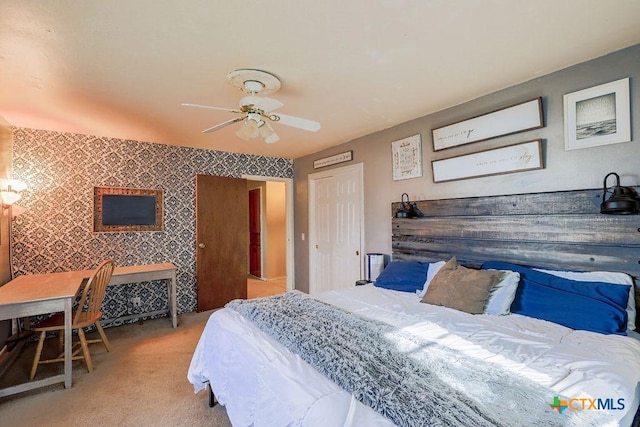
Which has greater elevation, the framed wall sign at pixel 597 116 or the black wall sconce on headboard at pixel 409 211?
the framed wall sign at pixel 597 116

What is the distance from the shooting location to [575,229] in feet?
6.92

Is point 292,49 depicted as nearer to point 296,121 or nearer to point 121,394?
point 296,121

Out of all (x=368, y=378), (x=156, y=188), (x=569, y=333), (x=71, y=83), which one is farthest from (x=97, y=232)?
(x=569, y=333)

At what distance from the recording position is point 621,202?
70.2 inches

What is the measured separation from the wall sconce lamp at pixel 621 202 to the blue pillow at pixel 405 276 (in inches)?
54.8

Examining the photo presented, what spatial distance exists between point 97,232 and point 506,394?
426 cm

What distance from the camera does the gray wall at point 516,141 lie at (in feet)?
6.34

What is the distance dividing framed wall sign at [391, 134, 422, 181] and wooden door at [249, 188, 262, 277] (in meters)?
3.98

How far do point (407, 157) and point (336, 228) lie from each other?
4.87 ft

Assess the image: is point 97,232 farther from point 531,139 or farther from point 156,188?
point 531,139

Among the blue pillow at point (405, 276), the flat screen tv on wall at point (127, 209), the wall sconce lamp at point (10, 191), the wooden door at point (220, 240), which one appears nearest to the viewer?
the blue pillow at point (405, 276)

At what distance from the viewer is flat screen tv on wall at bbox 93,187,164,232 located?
366cm

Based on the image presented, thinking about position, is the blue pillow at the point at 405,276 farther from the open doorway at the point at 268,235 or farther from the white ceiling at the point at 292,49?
the open doorway at the point at 268,235

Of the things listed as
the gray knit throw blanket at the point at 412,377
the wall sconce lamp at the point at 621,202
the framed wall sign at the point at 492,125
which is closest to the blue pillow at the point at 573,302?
the wall sconce lamp at the point at 621,202
